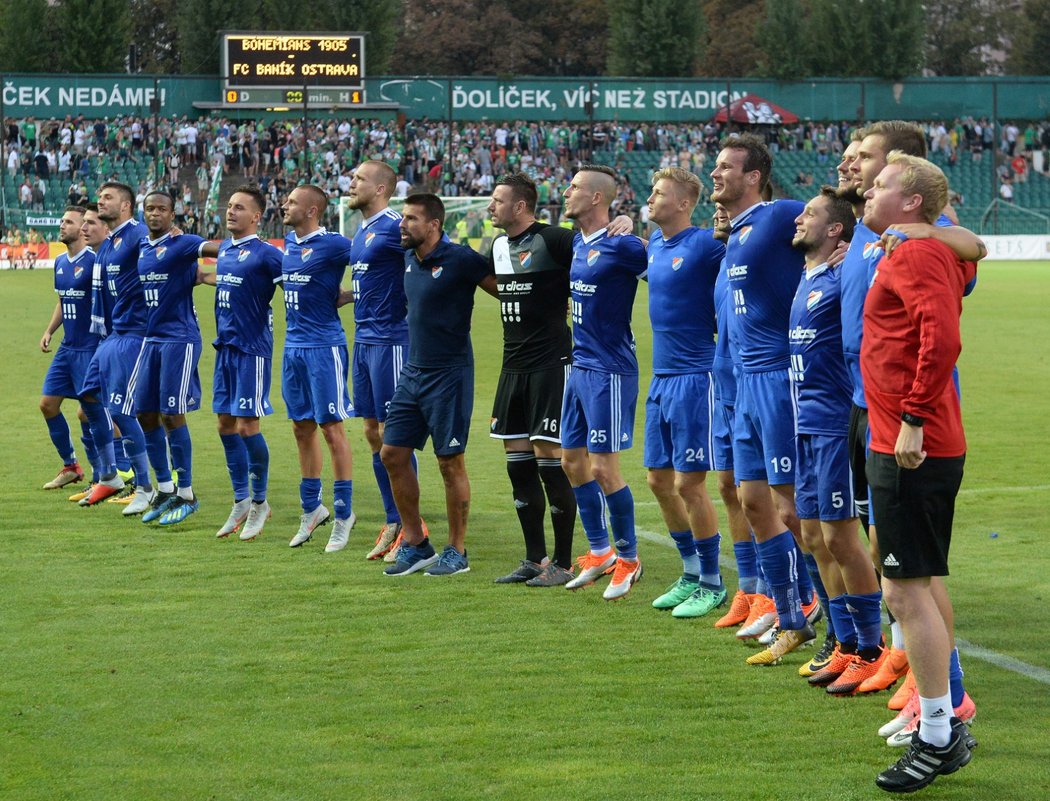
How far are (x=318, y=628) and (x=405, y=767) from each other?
220 cm

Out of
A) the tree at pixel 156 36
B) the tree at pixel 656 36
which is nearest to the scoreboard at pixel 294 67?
the tree at pixel 656 36

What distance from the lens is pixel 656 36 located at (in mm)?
60375

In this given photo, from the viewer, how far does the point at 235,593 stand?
8.33 m

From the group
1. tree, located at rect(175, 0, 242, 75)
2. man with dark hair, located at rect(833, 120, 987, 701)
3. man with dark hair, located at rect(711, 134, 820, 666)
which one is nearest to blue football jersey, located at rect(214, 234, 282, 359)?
man with dark hair, located at rect(711, 134, 820, 666)

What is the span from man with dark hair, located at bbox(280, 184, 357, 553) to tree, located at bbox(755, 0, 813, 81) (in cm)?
5331

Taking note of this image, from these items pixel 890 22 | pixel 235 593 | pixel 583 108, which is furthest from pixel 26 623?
pixel 890 22

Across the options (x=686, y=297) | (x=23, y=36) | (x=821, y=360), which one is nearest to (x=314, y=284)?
(x=686, y=297)

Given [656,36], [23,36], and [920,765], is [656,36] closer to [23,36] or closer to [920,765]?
[23,36]

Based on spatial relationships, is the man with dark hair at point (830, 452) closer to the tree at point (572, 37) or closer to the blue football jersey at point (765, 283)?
the blue football jersey at point (765, 283)

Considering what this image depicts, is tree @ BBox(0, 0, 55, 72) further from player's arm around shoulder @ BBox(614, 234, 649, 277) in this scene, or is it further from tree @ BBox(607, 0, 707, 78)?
player's arm around shoulder @ BBox(614, 234, 649, 277)

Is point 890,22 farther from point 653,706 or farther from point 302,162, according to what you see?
point 653,706

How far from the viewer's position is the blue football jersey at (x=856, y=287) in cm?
581

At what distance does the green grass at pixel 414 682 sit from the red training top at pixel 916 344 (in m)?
1.28

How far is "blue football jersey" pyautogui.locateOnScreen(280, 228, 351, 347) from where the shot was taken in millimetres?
9859
